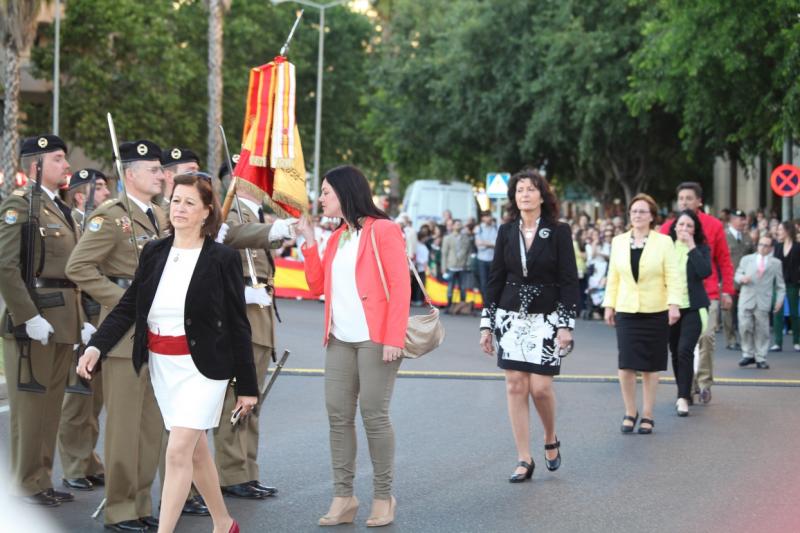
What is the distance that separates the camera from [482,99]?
131ft

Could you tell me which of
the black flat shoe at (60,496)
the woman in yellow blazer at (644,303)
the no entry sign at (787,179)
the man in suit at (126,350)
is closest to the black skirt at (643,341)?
the woman in yellow blazer at (644,303)

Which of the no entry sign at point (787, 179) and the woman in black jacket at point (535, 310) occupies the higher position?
the no entry sign at point (787, 179)

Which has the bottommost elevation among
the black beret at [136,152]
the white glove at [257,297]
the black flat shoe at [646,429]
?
the black flat shoe at [646,429]

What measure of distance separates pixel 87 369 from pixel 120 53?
4038 cm

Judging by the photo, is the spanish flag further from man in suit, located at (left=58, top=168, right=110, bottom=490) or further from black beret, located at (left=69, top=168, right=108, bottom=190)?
black beret, located at (left=69, top=168, right=108, bottom=190)

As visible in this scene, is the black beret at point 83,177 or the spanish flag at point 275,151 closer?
the spanish flag at point 275,151

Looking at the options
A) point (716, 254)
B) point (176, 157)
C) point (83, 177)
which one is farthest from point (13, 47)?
point (176, 157)

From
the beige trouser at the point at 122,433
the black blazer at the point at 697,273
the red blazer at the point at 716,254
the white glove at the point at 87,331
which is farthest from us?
the red blazer at the point at 716,254

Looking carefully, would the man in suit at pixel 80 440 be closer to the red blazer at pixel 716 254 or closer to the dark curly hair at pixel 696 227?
the dark curly hair at pixel 696 227

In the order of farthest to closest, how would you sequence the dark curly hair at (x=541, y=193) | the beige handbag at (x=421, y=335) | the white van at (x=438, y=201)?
the white van at (x=438, y=201) → the dark curly hair at (x=541, y=193) → the beige handbag at (x=421, y=335)


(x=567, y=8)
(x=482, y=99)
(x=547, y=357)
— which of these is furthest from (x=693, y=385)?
(x=482, y=99)

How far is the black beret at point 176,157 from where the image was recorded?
308 inches

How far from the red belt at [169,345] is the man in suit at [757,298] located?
1093 centimetres

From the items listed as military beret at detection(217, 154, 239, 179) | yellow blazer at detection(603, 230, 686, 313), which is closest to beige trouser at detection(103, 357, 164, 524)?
military beret at detection(217, 154, 239, 179)
